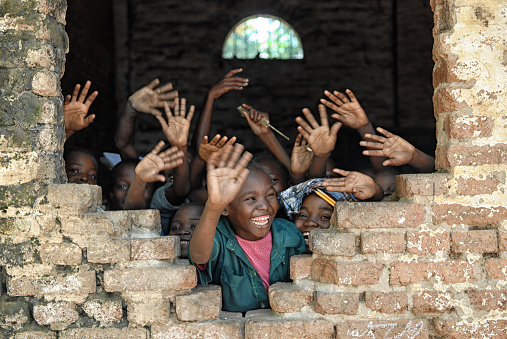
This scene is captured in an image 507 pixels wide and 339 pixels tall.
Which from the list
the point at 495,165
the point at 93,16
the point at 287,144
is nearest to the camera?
the point at 495,165

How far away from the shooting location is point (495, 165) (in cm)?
277

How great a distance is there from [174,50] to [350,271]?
18.3 feet

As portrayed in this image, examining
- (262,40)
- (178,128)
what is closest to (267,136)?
(178,128)

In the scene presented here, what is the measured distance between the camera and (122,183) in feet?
13.1

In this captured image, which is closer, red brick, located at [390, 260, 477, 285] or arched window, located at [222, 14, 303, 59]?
red brick, located at [390, 260, 477, 285]

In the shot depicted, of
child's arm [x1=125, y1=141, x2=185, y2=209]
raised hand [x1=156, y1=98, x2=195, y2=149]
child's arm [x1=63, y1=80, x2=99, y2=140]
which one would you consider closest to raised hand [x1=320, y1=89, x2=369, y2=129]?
raised hand [x1=156, y1=98, x2=195, y2=149]

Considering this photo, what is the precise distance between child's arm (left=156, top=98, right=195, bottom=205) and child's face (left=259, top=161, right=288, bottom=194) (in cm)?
60

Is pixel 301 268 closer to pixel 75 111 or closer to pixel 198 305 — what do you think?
pixel 198 305

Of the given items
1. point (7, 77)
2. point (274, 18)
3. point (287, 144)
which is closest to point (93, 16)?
point (274, 18)

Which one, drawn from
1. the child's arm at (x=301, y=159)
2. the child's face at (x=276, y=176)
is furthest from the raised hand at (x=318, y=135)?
the child's face at (x=276, y=176)

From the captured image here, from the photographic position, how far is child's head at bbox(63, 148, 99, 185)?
3840mm

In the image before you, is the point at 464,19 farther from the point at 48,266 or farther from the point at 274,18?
the point at 274,18

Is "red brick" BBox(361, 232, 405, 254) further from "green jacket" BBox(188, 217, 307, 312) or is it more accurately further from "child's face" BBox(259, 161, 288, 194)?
"child's face" BBox(259, 161, 288, 194)

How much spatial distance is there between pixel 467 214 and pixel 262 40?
5.33 m
